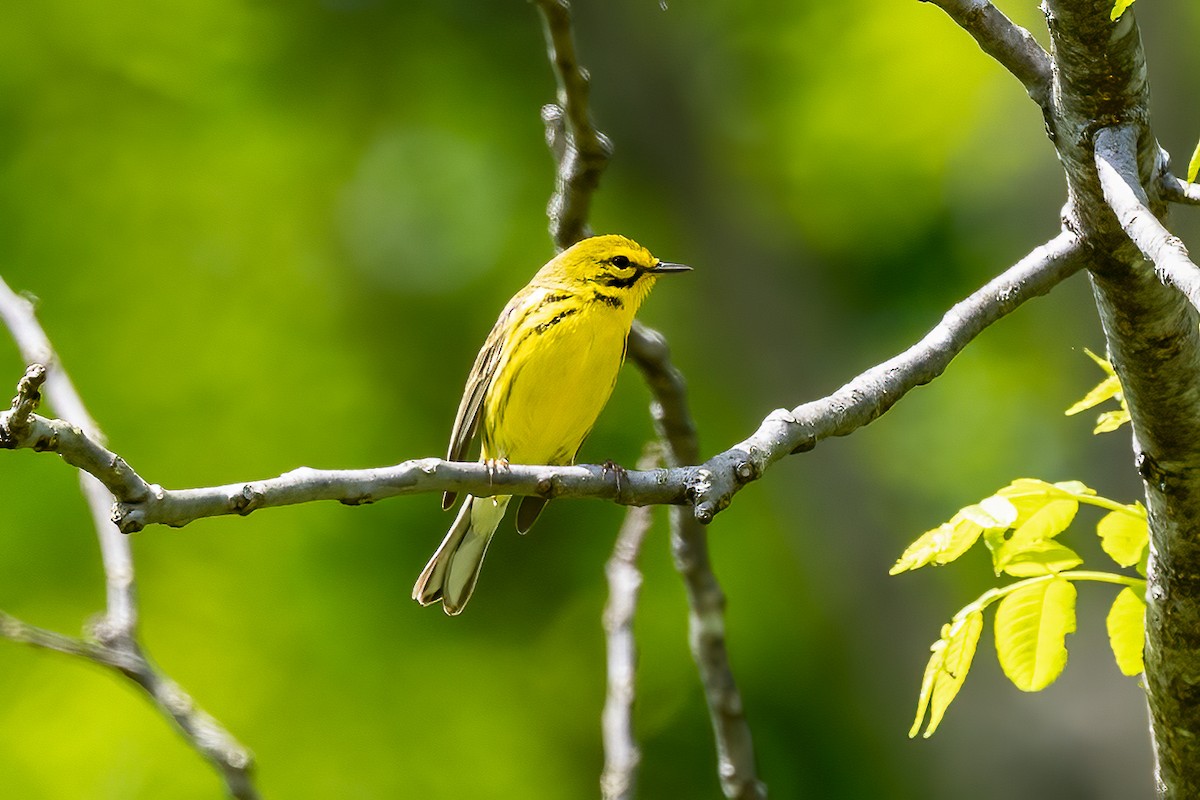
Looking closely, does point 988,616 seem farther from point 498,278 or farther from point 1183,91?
point 498,278

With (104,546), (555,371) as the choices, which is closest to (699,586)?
(555,371)

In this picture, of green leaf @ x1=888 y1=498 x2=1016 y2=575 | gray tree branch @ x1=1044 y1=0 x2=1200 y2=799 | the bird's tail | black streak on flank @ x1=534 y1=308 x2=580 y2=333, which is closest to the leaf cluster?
green leaf @ x1=888 y1=498 x2=1016 y2=575

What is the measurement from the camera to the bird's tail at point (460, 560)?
4980 millimetres

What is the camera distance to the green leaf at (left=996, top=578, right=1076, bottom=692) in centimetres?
278

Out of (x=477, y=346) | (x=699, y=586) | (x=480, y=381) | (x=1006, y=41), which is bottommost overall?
(x=699, y=586)

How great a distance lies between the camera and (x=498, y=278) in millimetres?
9133

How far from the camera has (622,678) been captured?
3832mm

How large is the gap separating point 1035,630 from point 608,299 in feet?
8.34

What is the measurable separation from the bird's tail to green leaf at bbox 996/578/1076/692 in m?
2.49

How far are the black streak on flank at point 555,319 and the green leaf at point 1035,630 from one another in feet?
7.91

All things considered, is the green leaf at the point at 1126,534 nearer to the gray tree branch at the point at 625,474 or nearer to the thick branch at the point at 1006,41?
the gray tree branch at the point at 625,474

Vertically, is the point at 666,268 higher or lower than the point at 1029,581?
higher

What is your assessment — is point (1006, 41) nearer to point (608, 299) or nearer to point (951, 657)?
point (951, 657)

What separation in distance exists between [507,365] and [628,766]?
69.2 inches
